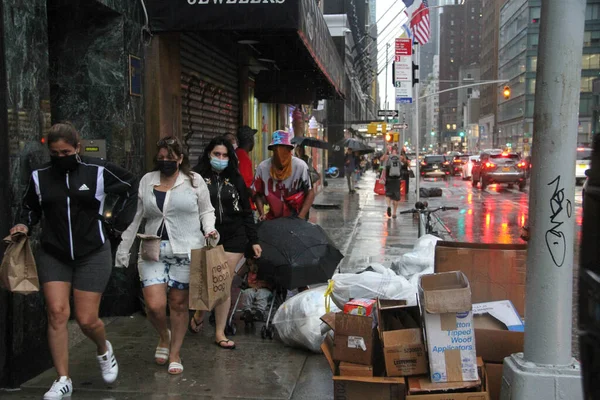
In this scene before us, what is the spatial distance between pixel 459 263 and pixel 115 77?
12.2 feet

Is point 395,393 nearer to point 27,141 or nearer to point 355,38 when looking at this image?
point 27,141

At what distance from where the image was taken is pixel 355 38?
167 ft

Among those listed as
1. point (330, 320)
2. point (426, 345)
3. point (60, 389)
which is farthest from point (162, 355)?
point (426, 345)

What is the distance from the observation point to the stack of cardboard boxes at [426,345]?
395 centimetres

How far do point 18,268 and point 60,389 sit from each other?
91 cm

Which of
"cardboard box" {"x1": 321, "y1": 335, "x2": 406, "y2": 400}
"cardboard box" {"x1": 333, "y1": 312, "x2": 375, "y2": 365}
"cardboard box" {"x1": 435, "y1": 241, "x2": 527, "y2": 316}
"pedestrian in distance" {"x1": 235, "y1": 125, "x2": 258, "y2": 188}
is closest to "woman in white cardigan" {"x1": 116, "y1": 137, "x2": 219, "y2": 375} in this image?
"cardboard box" {"x1": 333, "y1": 312, "x2": 375, "y2": 365}

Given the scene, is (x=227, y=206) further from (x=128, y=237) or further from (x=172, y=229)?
(x=128, y=237)

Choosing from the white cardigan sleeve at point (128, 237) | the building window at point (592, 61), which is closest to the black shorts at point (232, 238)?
the white cardigan sleeve at point (128, 237)

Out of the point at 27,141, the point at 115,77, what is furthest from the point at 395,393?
the point at 115,77

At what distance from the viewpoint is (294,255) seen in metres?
5.96

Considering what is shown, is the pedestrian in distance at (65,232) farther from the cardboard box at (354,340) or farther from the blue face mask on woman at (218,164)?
the cardboard box at (354,340)

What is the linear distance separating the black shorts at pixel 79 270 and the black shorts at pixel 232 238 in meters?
1.43

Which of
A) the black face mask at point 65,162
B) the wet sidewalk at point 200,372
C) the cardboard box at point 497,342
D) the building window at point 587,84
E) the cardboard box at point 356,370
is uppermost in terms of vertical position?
the building window at point 587,84

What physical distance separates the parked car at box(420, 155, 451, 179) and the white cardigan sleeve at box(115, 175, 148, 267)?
36.5 meters
